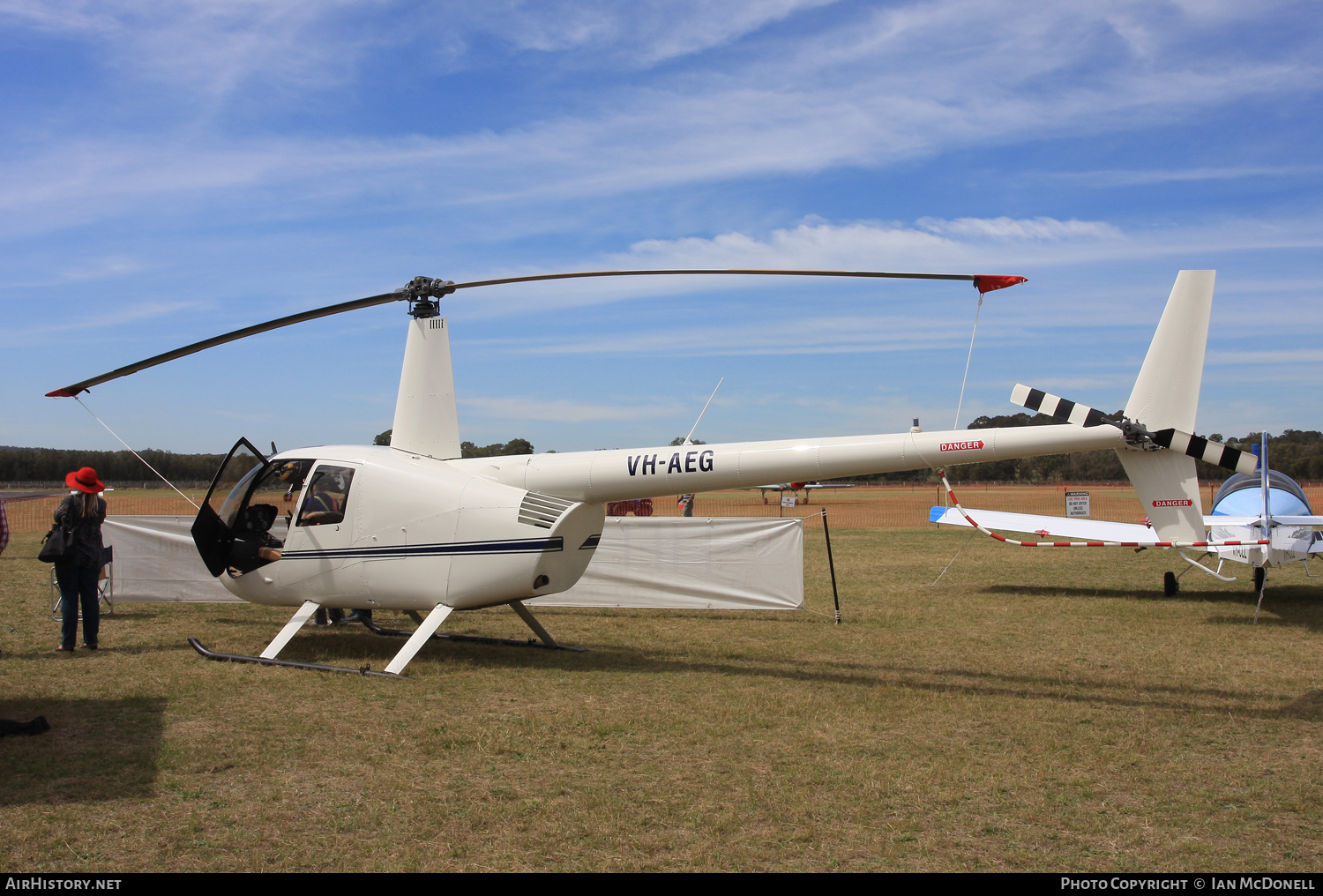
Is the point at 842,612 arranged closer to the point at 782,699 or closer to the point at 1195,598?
the point at 782,699

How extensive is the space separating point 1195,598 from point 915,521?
2025 cm

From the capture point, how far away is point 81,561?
8.73 metres

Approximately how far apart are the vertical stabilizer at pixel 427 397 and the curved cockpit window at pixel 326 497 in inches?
26.3

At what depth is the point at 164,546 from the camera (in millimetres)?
12070

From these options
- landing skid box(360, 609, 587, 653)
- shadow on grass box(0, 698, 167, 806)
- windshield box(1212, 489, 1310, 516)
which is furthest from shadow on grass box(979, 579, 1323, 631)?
shadow on grass box(0, 698, 167, 806)

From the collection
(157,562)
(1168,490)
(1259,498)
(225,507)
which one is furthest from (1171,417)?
(157,562)

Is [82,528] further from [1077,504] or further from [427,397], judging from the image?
[1077,504]

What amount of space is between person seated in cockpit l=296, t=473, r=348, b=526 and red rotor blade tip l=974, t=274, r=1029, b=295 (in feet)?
19.7

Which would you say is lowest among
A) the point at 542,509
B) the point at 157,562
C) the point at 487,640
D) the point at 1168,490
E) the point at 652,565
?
the point at 487,640

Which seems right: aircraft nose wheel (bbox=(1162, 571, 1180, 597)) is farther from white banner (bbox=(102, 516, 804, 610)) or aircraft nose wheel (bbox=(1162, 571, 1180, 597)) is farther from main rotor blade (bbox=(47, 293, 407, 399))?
main rotor blade (bbox=(47, 293, 407, 399))

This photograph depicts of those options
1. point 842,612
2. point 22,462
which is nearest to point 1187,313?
point 842,612

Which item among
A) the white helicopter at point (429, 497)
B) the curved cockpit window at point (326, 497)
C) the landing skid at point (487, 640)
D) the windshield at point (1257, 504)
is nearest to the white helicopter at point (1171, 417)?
the white helicopter at point (429, 497)

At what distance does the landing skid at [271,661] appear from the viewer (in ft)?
25.4

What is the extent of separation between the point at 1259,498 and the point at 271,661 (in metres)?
13.4
